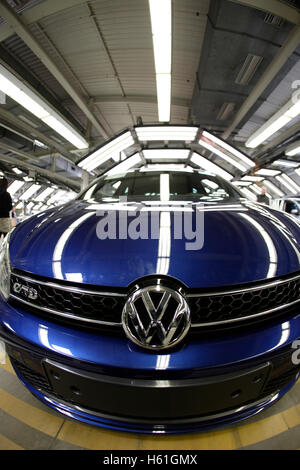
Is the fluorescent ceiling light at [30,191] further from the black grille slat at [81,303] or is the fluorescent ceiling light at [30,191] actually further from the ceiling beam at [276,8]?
the black grille slat at [81,303]

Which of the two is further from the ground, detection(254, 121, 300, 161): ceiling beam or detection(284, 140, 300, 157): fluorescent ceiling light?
detection(254, 121, 300, 161): ceiling beam

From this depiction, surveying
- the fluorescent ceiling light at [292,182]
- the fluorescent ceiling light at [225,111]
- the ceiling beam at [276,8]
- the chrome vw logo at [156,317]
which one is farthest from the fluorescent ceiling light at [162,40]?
the fluorescent ceiling light at [292,182]

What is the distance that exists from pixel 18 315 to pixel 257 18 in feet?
12.0

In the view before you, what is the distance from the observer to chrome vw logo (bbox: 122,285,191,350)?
1.96ft

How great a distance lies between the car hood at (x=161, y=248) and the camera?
68 centimetres

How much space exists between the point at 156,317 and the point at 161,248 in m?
0.22

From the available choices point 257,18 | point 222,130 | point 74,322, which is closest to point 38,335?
point 74,322

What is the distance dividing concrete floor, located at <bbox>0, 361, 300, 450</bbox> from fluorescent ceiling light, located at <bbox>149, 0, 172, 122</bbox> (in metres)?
2.78

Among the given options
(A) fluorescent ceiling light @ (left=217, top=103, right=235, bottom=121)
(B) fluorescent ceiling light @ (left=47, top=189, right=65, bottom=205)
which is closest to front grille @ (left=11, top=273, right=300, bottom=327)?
(A) fluorescent ceiling light @ (left=217, top=103, right=235, bottom=121)

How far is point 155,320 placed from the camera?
0.61 meters

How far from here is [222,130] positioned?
567 cm

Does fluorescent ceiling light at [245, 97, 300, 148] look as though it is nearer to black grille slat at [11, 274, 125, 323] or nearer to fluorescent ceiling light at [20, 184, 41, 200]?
black grille slat at [11, 274, 125, 323]

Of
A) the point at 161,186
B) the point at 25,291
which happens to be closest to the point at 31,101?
the point at 161,186

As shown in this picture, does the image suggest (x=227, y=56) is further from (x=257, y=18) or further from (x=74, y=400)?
(x=74, y=400)
